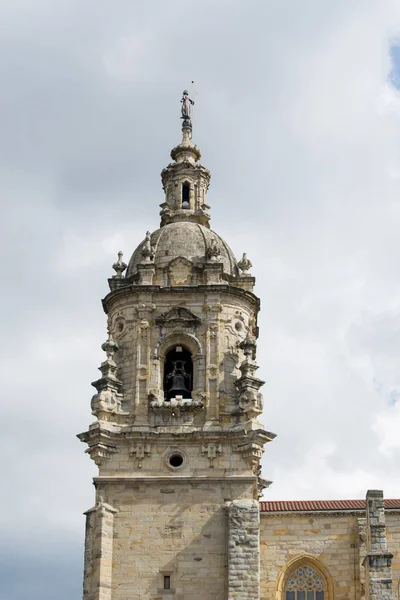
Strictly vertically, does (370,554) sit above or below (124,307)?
below

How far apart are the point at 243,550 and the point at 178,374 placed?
257 inches

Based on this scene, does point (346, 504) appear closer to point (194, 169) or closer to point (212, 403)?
point (212, 403)

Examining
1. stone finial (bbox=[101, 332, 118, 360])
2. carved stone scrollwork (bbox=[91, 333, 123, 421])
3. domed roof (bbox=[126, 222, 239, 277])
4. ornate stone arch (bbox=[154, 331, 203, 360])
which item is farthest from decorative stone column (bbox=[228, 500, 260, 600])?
domed roof (bbox=[126, 222, 239, 277])

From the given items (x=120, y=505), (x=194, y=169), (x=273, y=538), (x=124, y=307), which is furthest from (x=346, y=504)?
(x=194, y=169)

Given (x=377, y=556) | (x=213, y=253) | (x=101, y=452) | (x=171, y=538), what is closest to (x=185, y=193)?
(x=213, y=253)

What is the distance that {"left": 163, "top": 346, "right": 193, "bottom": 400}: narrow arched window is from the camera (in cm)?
3678

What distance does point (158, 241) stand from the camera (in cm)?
3972

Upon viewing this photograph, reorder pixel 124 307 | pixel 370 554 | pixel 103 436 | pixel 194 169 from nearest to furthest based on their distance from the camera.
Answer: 1. pixel 370 554
2. pixel 103 436
3. pixel 124 307
4. pixel 194 169

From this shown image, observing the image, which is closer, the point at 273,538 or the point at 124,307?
the point at 273,538

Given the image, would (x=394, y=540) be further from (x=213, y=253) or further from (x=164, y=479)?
(x=213, y=253)

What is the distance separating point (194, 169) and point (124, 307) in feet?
23.3

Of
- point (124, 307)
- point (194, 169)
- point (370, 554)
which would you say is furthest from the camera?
point (194, 169)

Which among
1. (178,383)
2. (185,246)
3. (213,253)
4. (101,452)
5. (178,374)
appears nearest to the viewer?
(101,452)

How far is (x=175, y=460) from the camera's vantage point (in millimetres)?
35500
